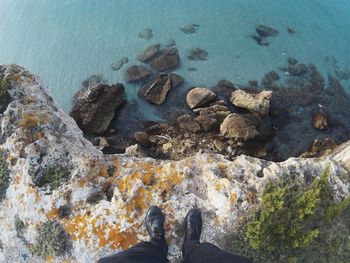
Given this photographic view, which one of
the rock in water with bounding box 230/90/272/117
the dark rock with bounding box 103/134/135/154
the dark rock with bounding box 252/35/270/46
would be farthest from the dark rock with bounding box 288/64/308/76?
the dark rock with bounding box 103/134/135/154

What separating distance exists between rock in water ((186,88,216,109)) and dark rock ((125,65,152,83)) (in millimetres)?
2415

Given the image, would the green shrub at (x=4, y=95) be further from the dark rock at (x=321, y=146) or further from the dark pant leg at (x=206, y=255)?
the dark rock at (x=321, y=146)

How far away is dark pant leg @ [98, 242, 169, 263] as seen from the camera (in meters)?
5.29

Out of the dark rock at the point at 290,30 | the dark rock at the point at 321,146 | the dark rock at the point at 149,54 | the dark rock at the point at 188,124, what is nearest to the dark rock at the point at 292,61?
the dark rock at the point at 290,30

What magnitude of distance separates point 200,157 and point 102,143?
274 inches

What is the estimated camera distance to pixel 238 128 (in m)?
13.7

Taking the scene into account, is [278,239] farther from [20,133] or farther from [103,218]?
[20,133]

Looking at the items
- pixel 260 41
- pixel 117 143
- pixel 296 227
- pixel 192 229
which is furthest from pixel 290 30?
pixel 192 229

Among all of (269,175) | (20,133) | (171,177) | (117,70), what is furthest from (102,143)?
(269,175)

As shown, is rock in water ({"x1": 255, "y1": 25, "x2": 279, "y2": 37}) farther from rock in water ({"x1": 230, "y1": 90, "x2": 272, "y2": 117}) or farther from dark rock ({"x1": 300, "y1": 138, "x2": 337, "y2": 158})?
dark rock ({"x1": 300, "y1": 138, "x2": 337, "y2": 158})

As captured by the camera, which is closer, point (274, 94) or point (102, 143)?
point (102, 143)

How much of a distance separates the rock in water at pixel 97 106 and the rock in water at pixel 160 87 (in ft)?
3.84

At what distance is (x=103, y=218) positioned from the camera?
6.92 m

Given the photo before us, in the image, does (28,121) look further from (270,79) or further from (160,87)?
(270,79)
